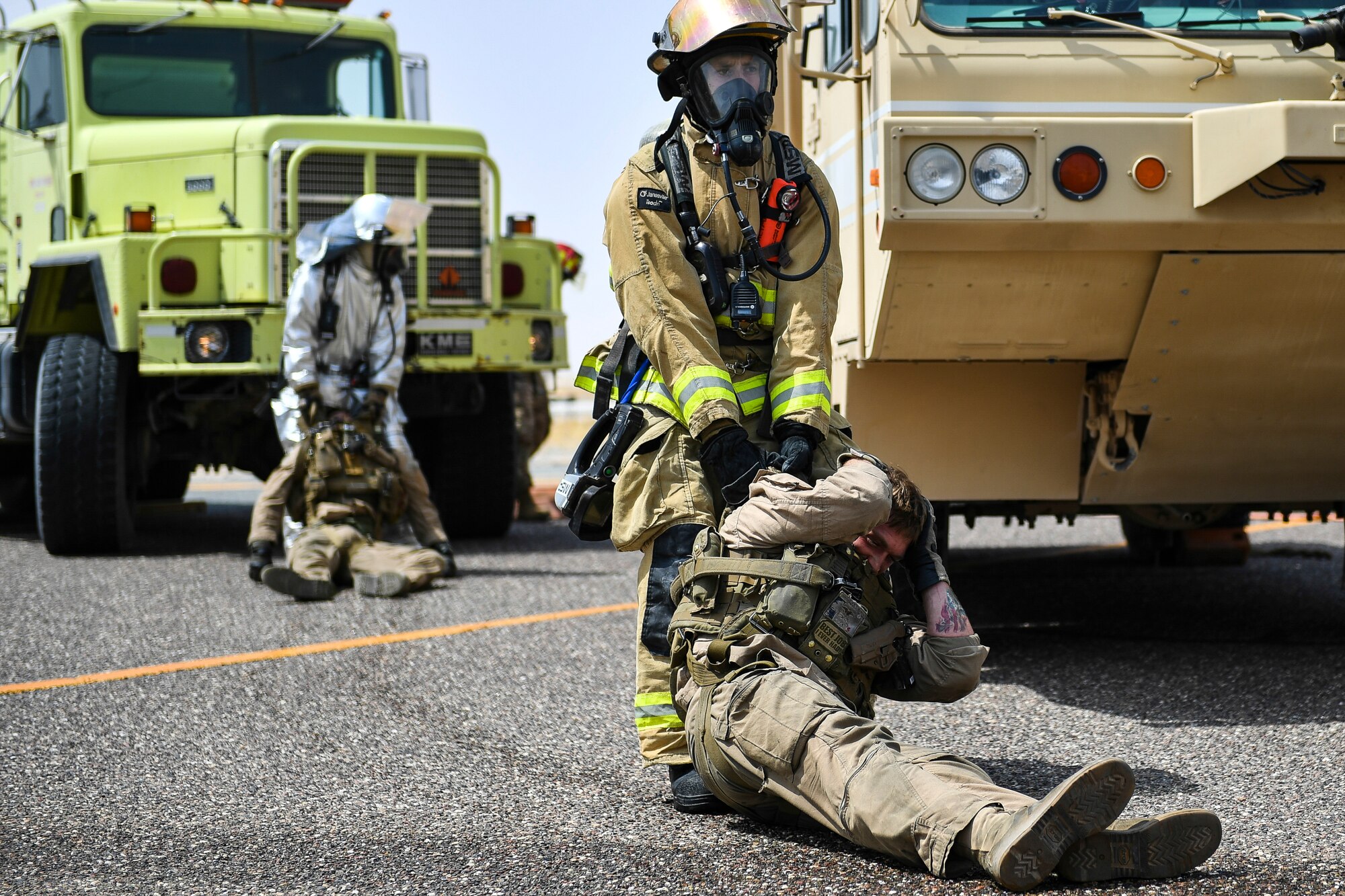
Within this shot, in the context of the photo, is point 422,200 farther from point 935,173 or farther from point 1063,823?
point 1063,823

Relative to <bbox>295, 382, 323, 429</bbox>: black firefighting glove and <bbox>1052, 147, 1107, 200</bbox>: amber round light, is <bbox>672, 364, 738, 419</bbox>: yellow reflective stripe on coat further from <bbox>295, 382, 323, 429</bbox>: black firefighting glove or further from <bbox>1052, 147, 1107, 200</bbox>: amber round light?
<bbox>295, 382, 323, 429</bbox>: black firefighting glove

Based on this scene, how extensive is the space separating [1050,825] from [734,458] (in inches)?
47.4

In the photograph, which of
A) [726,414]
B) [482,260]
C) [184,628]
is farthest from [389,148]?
[726,414]

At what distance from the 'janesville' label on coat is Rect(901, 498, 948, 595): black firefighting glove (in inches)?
38.4

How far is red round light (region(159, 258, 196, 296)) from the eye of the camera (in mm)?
8883

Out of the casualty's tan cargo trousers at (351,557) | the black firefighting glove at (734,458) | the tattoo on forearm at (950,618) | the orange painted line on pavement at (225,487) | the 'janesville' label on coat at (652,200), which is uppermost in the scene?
the 'janesville' label on coat at (652,200)

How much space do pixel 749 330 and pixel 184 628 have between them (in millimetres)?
3617

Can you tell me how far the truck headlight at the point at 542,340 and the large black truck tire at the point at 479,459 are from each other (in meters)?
0.27

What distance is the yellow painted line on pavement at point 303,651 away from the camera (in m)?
5.65

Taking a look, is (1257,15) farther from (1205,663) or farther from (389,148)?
(389,148)

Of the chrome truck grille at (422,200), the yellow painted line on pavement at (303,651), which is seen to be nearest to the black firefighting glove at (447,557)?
the yellow painted line on pavement at (303,651)

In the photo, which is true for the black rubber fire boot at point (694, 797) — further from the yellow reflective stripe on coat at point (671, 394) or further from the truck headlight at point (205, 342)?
the truck headlight at point (205, 342)

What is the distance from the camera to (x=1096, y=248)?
4699 millimetres

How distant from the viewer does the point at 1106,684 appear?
17.2 ft
